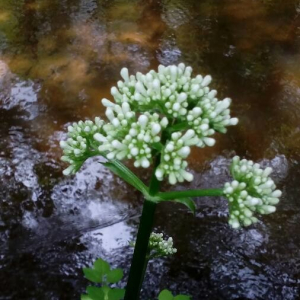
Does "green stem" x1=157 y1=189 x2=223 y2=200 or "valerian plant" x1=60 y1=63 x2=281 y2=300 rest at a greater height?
"valerian plant" x1=60 y1=63 x2=281 y2=300

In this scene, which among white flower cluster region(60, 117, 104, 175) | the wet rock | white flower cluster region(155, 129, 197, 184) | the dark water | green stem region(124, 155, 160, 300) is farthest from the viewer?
the wet rock

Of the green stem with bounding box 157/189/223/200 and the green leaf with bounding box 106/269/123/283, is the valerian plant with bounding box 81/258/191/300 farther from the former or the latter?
the green stem with bounding box 157/189/223/200

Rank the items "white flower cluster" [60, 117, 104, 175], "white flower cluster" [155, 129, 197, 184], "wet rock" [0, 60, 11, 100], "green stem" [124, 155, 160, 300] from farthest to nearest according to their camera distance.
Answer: "wet rock" [0, 60, 11, 100], "white flower cluster" [60, 117, 104, 175], "green stem" [124, 155, 160, 300], "white flower cluster" [155, 129, 197, 184]

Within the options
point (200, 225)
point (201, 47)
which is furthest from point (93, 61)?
point (200, 225)

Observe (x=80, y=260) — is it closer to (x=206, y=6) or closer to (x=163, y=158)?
(x=163, y=158)

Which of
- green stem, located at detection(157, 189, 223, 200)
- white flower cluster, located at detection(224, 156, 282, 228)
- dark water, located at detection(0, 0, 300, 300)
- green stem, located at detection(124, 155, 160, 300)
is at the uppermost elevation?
white flower cluster, located at detection(224, 156, 282, 228)

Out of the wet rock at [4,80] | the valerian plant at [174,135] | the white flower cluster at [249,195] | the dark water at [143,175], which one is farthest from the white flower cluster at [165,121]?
the wet rock at [4,80]

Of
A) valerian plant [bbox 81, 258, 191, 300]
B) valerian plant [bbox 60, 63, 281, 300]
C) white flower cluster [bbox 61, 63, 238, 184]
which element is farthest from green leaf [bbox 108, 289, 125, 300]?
white flower cluster [bbox 61, 63, 238, 184]

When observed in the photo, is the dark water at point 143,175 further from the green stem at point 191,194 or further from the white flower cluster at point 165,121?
the white flower cluster at point 165,121
